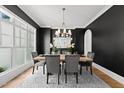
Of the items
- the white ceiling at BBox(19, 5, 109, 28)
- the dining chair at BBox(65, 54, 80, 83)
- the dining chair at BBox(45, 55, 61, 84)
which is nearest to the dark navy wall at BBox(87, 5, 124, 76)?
the white ceiling at BBox(19, 5, 109, 28)

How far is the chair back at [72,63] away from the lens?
4246 millimetres

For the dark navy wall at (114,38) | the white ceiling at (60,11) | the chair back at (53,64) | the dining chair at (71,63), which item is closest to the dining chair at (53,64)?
the chair back at (53,64)

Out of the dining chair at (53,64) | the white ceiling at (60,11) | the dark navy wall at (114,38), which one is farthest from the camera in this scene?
the white ceiling at (60,11)

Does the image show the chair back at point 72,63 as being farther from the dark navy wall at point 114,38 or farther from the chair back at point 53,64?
the dark navy wall at point 114,38

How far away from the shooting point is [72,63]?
4297 millimetres

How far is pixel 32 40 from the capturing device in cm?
900

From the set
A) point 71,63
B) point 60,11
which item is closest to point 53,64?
point 71,63

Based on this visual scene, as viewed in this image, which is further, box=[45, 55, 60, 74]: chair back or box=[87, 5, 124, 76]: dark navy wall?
box=[87, 5, 124, 76]: dark navy wall

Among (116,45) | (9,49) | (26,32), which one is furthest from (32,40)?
(116,45)

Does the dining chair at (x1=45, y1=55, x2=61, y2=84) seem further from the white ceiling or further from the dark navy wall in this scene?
the white ceiling

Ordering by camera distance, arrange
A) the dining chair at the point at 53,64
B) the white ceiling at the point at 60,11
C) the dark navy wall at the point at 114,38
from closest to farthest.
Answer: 1. the dining chair at the point at 53,64
2. the dark navy wall at the point at 114,38
3. the white ceiling at the point at 60,11

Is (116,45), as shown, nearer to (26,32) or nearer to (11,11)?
(11,11)

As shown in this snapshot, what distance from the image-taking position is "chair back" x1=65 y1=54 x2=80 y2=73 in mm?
4246

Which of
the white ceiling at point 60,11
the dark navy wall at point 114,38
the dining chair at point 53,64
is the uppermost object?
the white ceiling at point 60,11
